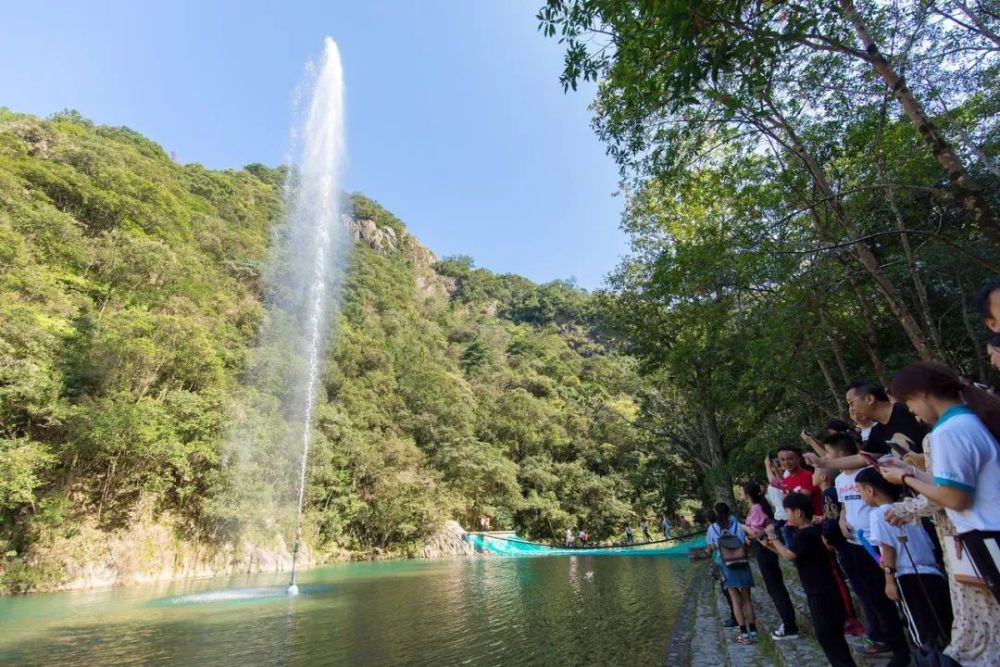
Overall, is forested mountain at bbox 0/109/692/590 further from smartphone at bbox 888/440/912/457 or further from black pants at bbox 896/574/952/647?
black pants at bbox 896/574/952/647

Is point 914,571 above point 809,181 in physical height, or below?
below

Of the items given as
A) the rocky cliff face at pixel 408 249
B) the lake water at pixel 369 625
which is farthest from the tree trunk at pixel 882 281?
the rocky cliff face at pixel 408 249

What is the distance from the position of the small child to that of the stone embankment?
1058 mm

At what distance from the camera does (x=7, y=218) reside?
17609 millimetres

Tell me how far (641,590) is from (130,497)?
56.9ft

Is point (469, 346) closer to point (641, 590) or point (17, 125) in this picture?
point (17, 125)

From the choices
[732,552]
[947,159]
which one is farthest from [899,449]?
[947,159]

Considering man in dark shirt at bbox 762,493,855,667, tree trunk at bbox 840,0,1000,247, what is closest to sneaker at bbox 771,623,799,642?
man in dark shirt at bbox 762,493,855,667

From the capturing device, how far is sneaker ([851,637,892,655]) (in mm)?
3123

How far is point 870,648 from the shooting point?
10.5 feet

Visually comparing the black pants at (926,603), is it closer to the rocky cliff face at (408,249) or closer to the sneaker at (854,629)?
the sneaker at (854,629)

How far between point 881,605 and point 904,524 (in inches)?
55.9

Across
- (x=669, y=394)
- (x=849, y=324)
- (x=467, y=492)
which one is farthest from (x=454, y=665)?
(x=467, y=492)

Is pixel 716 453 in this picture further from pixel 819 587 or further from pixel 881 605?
pixel 819 587
